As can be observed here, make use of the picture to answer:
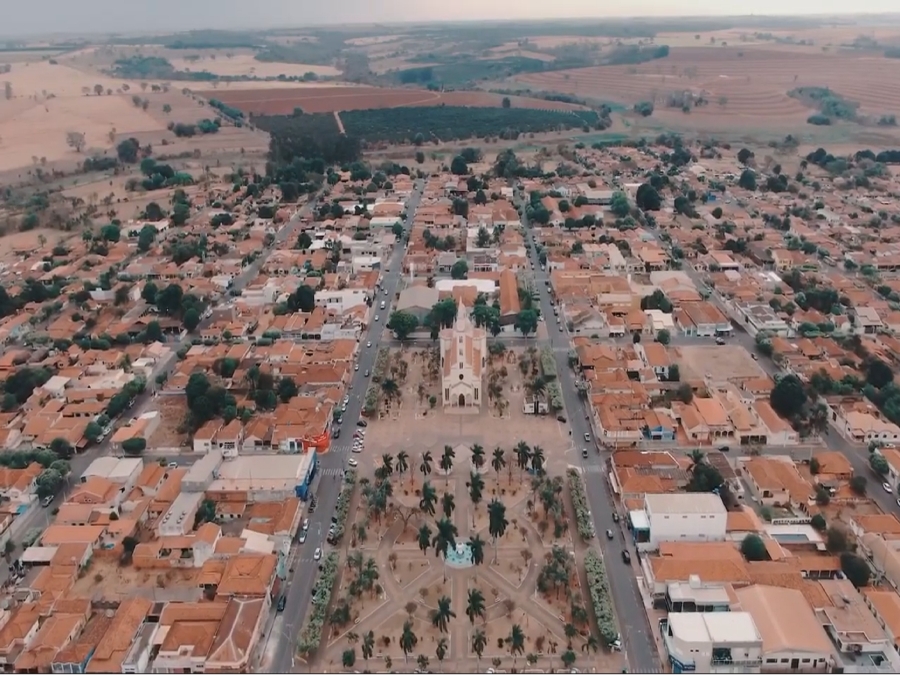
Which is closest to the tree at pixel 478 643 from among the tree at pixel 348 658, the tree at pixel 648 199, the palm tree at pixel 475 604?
the palm tree at pixel 475 604

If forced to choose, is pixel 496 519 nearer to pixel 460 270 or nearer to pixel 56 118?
pixel 460 270

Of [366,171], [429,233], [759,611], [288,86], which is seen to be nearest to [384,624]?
[759,611]

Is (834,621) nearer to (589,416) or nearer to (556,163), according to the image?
(589,416)

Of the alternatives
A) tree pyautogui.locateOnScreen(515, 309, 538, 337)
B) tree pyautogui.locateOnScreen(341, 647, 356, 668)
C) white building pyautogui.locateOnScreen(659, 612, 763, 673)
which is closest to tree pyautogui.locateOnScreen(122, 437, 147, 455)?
tree pyautogui.locateOnScreen(341, 647, 356, 668)

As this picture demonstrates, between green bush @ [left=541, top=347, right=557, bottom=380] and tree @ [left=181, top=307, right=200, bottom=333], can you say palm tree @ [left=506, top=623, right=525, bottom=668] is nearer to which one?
green bush @ [left=541, top=347, right=557, bottom=380]

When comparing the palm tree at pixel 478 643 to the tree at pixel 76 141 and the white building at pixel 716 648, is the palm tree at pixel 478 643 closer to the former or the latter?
the white building at pixel 716 648

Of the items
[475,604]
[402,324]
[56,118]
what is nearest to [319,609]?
[475,604]
